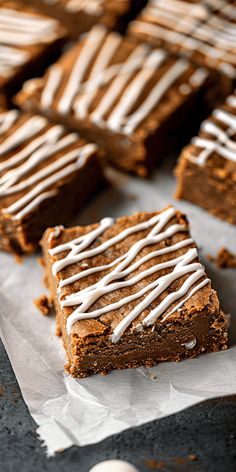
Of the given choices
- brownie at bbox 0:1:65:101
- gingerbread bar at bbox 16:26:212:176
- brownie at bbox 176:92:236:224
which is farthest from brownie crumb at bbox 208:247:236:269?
brownie at bbox 0:1:65:101

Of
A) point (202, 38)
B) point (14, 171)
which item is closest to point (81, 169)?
point (14, 171)

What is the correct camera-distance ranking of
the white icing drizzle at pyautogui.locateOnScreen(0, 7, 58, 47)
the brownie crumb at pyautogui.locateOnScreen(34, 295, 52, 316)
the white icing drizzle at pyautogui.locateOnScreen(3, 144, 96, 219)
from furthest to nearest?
the white icing drizzle at pyautogui.locateOnScreen(0, 7, 58, 47)
the white icing drizzle at pyautogui.locateOnScreen(3, 144, 96, 219)
the brownie crumb at pyautogui.locateOnScreen(34, 295, 52, 316)

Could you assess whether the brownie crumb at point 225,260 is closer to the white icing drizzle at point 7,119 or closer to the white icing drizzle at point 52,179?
the white icing drizzle at point 52,179

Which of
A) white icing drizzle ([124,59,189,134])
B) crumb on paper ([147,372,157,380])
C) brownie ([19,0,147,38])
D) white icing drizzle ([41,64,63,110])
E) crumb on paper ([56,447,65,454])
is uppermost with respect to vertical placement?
brownie ([19,0,147,38])

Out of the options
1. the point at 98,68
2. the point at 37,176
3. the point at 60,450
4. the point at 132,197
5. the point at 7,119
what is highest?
the point at 7,119

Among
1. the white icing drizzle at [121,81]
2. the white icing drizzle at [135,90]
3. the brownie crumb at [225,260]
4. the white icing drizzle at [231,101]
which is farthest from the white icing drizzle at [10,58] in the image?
the brownie crumb at [225,260]

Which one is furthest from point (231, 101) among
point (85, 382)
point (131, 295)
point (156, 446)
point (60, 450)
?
point (60, 450)

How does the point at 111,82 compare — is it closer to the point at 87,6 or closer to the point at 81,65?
the point at 81,65

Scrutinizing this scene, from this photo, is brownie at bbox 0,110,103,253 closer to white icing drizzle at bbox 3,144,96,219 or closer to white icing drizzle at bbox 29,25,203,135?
white icing drizzle at bbox 3,144,96,219
